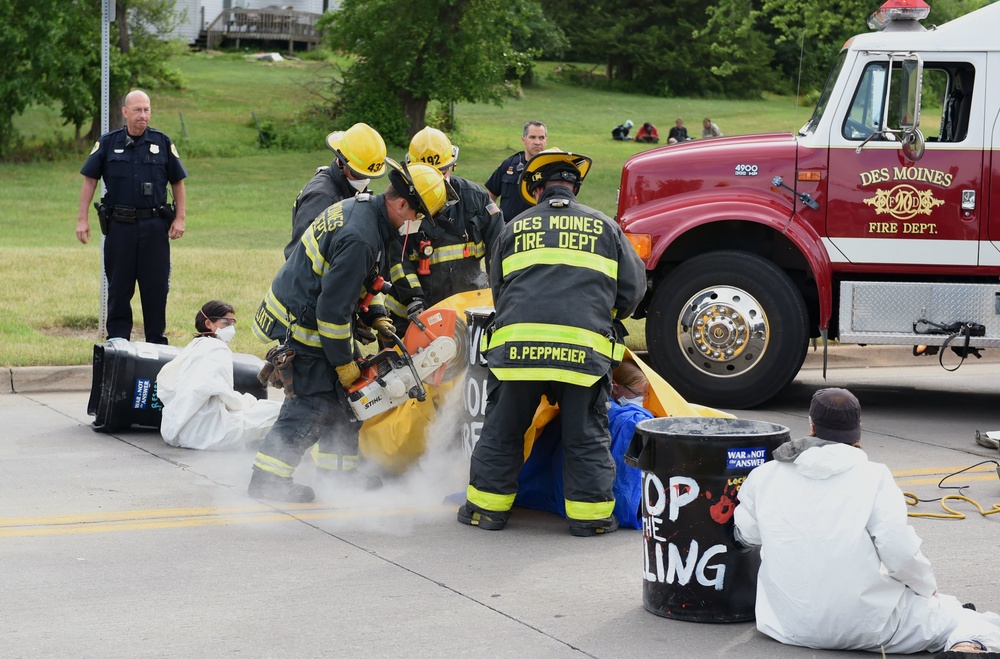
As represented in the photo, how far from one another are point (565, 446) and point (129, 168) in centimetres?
489

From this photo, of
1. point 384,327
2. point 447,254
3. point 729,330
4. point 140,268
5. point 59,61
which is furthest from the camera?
point 59,61

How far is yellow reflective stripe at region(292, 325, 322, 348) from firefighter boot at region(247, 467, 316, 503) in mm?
693

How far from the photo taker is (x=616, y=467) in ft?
20.2

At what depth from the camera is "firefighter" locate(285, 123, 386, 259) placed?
23.8 feet

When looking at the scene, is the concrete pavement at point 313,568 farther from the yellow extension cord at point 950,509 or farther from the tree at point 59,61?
the tree at point 59,61

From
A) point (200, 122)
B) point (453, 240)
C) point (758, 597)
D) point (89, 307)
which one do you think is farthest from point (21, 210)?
point (758, 597)

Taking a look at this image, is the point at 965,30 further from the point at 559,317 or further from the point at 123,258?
the point at 123,258

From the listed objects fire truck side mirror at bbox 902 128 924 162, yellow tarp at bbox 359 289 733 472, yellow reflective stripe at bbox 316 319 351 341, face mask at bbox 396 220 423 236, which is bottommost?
yellow tarp at bbox 359 289 733 472

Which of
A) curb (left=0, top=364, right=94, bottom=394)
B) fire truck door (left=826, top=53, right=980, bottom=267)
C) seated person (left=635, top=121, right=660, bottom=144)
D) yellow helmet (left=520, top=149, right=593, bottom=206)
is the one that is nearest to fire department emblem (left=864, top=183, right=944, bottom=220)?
fire truck door (left=826, top=53, right=980, bottom=267)

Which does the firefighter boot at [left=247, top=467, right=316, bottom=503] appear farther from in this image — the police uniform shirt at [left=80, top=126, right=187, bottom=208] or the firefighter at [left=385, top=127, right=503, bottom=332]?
the police uniform shirt at [left=80, top=126, right=187, bottom=208]

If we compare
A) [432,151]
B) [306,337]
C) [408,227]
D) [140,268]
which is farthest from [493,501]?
[140,268]

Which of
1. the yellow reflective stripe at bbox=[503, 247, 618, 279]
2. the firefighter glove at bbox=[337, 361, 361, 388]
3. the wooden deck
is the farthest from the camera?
the wooden deck

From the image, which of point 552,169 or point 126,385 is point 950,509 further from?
point 126,385

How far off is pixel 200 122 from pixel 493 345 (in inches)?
1423
